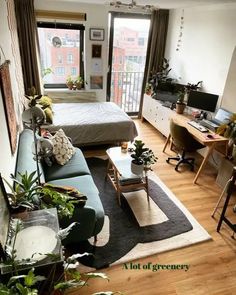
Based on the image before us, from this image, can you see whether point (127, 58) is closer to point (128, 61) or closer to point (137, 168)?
point (128, 61)

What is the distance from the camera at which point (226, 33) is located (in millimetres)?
3600

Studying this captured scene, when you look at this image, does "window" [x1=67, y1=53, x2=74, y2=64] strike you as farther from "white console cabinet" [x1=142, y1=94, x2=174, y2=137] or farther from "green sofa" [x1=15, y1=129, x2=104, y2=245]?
"green sofa" [x1=15, y1=129, x2=104, y2=245]

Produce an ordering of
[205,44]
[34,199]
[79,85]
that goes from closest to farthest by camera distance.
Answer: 1. [34,199]
2. [205,44]
3. [79,85]

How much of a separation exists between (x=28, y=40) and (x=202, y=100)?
3.22 metres

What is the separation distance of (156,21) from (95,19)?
1.27 meters

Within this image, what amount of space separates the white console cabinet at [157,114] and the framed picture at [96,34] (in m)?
1.52

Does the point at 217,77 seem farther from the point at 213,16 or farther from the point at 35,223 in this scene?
the point at 35,223

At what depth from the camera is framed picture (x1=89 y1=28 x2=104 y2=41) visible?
475cm

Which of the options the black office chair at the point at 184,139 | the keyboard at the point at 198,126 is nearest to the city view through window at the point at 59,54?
the black office chair at the point at 184,139

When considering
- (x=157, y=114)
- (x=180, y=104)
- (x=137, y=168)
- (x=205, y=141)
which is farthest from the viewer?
(x=157, y=114)

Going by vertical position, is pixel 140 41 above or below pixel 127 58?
above

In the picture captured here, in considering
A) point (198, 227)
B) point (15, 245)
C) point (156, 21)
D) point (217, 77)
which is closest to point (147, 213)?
point (198, 227)

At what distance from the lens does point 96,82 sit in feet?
17.1

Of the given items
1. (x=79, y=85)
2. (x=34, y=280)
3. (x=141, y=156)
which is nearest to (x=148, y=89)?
(x=79, y=85)
